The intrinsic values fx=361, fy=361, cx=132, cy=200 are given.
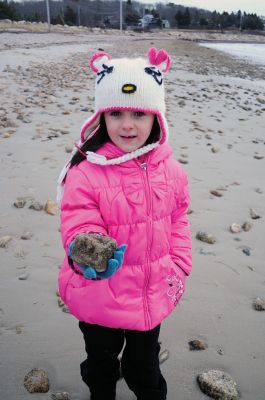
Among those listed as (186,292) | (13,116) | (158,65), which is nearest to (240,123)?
(13,116)

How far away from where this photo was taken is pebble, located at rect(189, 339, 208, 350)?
2582 mm

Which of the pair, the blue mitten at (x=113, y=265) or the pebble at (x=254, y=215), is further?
the pebble at (x=254, y=215)

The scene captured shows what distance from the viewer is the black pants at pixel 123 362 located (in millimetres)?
2031

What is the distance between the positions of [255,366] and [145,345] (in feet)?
3.07

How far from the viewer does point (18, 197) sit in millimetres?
4305

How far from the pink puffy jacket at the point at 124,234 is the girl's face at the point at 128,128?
0.06 metres

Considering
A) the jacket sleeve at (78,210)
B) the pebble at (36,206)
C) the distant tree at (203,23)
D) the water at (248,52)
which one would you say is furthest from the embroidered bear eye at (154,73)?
the distant tree at (203,23)

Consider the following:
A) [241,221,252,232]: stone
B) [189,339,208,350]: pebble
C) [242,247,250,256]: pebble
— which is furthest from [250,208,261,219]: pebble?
[189,339,208,350]: pebble

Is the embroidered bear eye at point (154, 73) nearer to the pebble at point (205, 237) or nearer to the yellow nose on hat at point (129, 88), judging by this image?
the yellow nose on hat at point (129, 88)

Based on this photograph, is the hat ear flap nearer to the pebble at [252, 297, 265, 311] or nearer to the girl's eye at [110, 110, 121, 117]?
the girl's eye at [110, 110, 121, 117]

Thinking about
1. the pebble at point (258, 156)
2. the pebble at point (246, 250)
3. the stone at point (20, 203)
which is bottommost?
the pebble at point (246, 250)

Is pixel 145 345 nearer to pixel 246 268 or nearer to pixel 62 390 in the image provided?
pixel 62 390

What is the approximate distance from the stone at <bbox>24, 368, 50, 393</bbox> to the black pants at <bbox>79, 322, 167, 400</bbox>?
294 mm

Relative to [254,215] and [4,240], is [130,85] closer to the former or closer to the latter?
[4,240]
